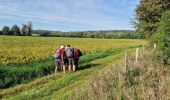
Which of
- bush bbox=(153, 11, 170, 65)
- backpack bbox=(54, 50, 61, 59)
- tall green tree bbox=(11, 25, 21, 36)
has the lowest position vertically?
tall green tree bbox=(11, 25, 21, 36)

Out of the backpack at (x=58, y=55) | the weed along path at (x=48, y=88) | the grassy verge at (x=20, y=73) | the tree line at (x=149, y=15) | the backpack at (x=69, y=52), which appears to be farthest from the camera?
the tree line at (x=149, y=15)

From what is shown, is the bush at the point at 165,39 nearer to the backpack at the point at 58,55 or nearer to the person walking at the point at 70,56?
the person walking at the point at 70,56

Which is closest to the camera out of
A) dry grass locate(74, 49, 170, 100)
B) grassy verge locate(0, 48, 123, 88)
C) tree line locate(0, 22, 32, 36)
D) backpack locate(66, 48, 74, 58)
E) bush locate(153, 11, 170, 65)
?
dry grass locate(74, 49, 170, 100)

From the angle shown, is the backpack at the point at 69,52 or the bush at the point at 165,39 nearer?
the bush at the point at 165,39

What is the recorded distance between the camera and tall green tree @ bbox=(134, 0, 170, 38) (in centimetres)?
3178

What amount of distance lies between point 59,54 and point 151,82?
9.61 m

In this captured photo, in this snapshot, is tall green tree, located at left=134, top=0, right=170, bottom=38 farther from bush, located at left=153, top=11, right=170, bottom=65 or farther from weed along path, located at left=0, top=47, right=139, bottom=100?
weed along path, located at left=0, top=47, right=139, bottom=100

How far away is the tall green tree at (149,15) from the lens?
104 feet

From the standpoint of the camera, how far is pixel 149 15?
33531 millimetres

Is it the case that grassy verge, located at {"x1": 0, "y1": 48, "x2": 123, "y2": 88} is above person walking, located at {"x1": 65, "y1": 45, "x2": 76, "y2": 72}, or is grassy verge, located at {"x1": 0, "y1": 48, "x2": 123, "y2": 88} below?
below

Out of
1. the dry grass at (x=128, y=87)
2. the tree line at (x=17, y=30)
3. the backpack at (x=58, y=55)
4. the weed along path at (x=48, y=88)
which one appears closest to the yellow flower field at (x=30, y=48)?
the backpack at (x=58, y=55)

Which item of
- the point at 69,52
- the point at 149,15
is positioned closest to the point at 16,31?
the point at 149,15

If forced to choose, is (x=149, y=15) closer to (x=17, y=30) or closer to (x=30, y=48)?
(x=30, y=48)

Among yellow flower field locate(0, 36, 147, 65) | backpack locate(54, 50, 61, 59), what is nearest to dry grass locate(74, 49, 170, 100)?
backpack locate(54, 50, 61, 59)
